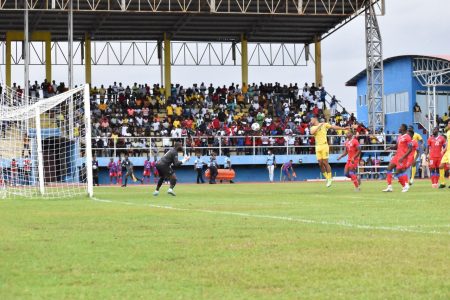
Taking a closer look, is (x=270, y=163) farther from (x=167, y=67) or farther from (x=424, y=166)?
(x=167, y=67)

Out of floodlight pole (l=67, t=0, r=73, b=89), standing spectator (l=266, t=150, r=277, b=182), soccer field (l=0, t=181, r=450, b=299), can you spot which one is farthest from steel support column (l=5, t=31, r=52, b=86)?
soccer field (l=0, t=181, r=450, b=299)

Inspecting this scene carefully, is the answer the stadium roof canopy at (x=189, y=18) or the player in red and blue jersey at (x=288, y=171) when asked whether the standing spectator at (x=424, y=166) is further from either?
the stadium roof canopy at (x=189, y=18)

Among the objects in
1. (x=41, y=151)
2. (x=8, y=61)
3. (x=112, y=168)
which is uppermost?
(x=8, y=61)

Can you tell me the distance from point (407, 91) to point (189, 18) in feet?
79.0

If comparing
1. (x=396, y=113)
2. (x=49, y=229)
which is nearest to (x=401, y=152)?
(x=49, y=229)

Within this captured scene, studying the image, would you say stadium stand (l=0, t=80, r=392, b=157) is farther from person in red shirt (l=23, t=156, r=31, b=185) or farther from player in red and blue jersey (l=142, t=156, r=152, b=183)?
person in red shirt (l=23, t=156, r=31, b=185)

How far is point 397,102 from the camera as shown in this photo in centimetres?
7906

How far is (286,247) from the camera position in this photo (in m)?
10.6

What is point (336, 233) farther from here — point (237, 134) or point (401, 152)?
point (237, 134)

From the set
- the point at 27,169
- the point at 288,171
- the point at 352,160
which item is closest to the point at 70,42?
the point at 288,171

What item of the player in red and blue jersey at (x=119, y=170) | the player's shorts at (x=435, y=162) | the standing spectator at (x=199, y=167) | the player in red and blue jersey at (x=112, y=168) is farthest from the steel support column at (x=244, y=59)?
the player's shorts at (x=435, y=162)

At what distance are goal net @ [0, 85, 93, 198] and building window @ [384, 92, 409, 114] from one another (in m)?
39.9

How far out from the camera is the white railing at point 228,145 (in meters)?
55.2

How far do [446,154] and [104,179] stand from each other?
29774 millimetres
